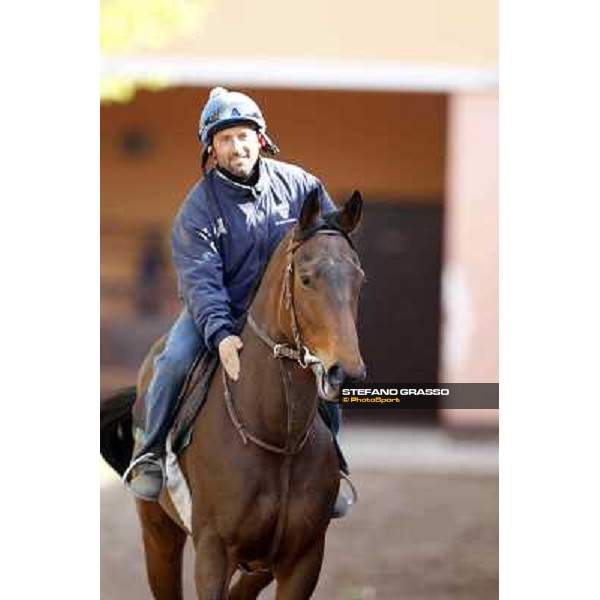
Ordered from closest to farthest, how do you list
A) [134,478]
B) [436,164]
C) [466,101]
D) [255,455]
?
[255,455]
[134,478]
[466,101]
[436,164]

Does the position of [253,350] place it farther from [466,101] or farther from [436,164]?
[436,164]

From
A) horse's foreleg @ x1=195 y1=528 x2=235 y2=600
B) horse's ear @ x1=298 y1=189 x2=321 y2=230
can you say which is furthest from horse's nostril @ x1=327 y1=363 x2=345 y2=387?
horse's foreleg @ x1=195 y1=528 x2=235 y2=600

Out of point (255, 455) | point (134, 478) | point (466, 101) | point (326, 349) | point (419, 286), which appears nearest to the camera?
point (326, 349)

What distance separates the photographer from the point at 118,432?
5.18 m

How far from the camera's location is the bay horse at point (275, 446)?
435 centimetres

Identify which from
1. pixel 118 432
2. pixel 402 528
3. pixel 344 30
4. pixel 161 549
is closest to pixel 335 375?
pixel 118 432

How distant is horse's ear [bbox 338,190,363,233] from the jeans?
1.91ft

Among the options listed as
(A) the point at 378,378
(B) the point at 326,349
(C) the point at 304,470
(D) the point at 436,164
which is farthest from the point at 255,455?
(D) the point at 436,164

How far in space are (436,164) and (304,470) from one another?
123 inches

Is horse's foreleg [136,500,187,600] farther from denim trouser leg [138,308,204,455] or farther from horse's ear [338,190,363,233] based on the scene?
horse's ear [338,190,363,233]

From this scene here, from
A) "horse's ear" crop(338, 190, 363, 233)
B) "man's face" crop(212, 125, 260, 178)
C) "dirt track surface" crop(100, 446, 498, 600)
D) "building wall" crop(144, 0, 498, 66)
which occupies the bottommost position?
"dirt track surface" crop(100, 446, 498, 600)

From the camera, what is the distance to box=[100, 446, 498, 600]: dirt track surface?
5.41m
